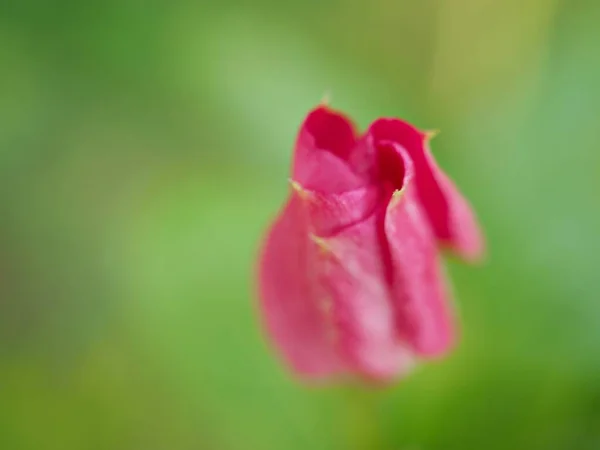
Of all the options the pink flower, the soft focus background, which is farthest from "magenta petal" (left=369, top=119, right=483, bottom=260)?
the soft focus background

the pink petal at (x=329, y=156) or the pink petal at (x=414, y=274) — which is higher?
the pink petal at (x=329, y=156)

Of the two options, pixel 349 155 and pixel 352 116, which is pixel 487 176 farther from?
pixel 349 155

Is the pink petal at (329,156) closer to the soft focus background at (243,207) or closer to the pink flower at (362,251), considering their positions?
the pink flower at (362,251)

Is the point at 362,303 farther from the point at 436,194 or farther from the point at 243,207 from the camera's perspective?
the point at 243,207

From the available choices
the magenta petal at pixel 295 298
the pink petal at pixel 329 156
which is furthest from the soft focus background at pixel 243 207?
the pink petal at pixel 329 156

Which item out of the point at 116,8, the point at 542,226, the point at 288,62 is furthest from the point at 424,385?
the point at 116,8

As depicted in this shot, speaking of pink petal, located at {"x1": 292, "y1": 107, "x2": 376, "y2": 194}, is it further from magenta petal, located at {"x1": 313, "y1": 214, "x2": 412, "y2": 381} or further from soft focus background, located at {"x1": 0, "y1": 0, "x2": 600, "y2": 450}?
soft focus background, located at {"x1": 0, "y1": 0, "x2": 600, "y2": 450}
